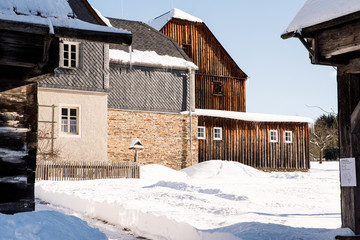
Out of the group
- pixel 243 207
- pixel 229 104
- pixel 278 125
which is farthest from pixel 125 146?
pixel 243 207

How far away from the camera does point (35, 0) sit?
596cm

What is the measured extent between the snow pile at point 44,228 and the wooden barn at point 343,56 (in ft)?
14.9

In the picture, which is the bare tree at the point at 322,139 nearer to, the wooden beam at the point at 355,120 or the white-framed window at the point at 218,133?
the white-framed window at the point at 218,133

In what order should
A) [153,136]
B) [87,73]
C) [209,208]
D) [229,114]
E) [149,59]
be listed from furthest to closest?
[229,114] < [149,59] < [153,136] < [87,73] < [209,208]

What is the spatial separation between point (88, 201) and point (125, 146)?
11461 millimetres

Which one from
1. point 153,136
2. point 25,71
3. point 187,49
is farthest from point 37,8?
point 187,49

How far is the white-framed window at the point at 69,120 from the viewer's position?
20.8 m

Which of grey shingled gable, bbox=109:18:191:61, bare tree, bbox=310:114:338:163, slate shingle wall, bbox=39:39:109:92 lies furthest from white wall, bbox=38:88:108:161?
bare tree, bbox=310:114:338:163

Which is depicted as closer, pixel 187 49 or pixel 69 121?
pixel 69 121

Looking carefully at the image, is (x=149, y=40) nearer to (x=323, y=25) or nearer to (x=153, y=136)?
(x=153, y=136)

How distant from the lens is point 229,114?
87.3ft

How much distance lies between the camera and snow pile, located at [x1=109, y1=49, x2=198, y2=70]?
2362cm

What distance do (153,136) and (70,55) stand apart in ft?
19.8

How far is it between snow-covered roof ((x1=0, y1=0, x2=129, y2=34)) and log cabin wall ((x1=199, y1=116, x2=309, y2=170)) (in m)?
20.0
